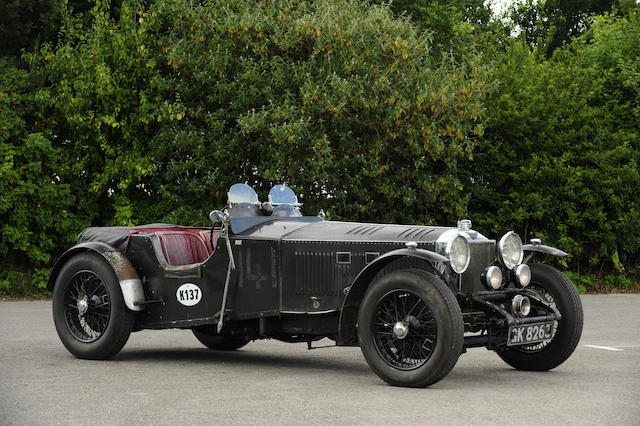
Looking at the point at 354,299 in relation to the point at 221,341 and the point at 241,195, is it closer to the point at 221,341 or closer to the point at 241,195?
the point at 241,195

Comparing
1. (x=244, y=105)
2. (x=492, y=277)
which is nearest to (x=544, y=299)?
(x=492, y=277)

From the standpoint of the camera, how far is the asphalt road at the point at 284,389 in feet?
20.3

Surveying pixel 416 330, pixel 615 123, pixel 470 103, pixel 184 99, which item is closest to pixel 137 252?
pixel 416 330

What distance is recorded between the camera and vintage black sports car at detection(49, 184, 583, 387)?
7473 millimetres

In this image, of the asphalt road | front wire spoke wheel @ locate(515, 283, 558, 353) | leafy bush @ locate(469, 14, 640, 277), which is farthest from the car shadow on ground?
leafy bush @ locate(469, 14, 640, 277)

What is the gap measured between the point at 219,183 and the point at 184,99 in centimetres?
180

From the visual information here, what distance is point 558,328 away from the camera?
8.48 meters

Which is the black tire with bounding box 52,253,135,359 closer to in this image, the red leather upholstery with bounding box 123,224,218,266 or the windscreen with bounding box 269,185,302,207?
the red leather upholstery with bounding box 123,224,218,266

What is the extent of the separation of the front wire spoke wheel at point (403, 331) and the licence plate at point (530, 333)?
75 centimetres

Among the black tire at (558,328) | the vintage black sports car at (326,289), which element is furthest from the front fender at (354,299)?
the black tire at (558,328)

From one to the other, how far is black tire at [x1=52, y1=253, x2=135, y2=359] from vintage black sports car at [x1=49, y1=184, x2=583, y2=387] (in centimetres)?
1

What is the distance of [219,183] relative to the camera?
1730 cm

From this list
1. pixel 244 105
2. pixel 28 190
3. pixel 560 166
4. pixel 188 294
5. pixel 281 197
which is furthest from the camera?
pixel 560 166

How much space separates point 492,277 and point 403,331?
1.01 metres
